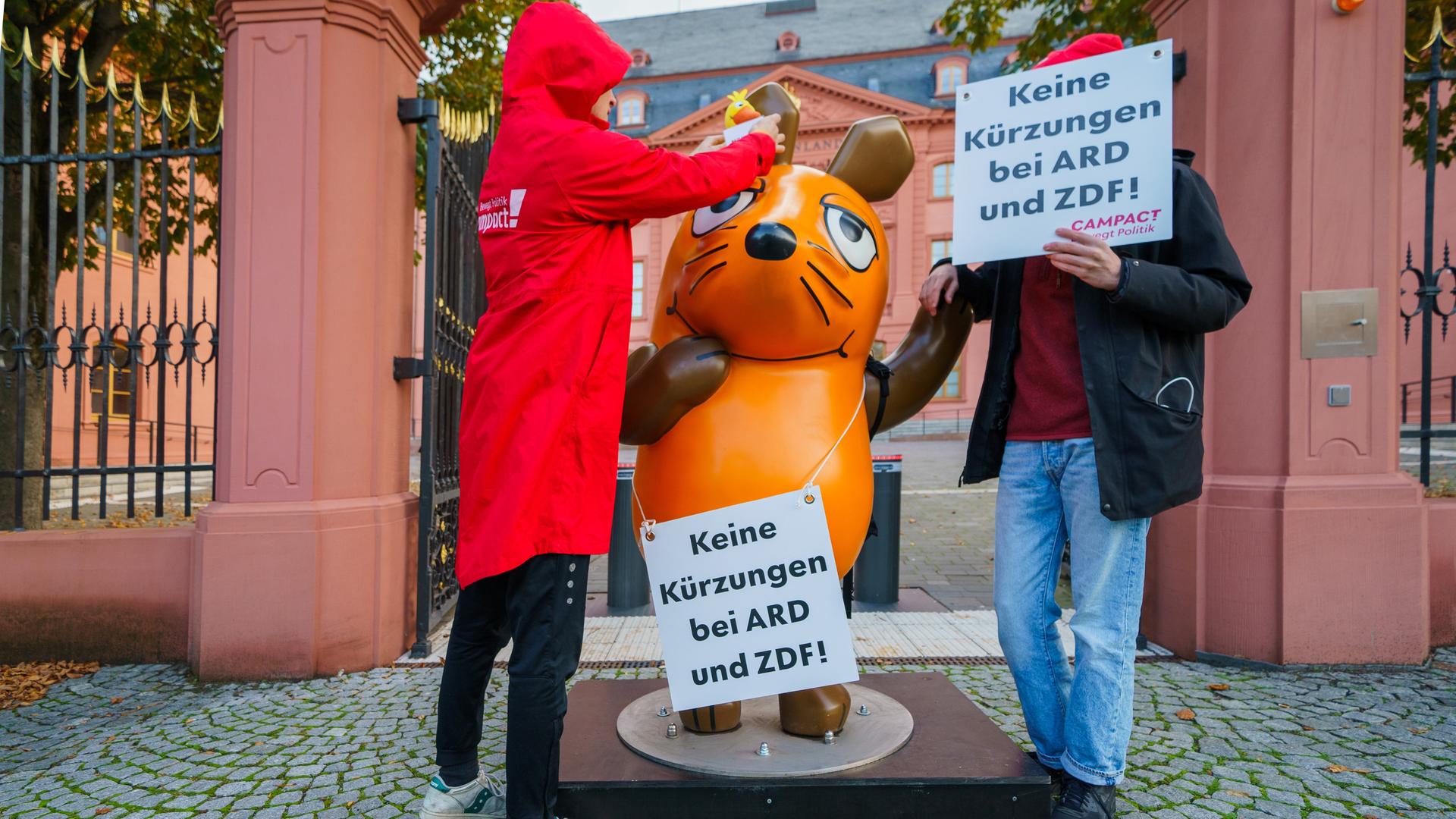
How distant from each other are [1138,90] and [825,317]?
1043 millimetres

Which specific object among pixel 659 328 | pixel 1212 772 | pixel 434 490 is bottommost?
pixel 1212 772

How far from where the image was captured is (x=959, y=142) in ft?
8.47

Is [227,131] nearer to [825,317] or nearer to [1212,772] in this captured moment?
→ [825,317]

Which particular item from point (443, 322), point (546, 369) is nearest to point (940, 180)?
point (443, 322)

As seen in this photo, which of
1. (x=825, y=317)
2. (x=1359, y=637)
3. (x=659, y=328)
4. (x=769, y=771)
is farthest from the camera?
(x=1359, y=637)

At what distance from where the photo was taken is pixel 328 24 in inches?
159

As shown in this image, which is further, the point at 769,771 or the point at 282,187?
the point at 282,187

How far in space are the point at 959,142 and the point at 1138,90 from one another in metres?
0.50

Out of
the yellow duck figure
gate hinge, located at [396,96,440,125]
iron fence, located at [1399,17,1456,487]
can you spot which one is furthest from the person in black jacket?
gate hinge, located at [396,96,440,125]

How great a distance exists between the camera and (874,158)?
280 centimetres

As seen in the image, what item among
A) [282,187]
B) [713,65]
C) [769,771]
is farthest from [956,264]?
[713,65]

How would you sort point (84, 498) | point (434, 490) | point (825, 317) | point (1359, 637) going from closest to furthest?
1. point (825, 317)
2. point (1359, 637)
3. point (434, 490)
4. point (84, 498)

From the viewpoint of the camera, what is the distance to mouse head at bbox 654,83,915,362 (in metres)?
2.45

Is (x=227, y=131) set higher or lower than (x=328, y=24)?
lower
